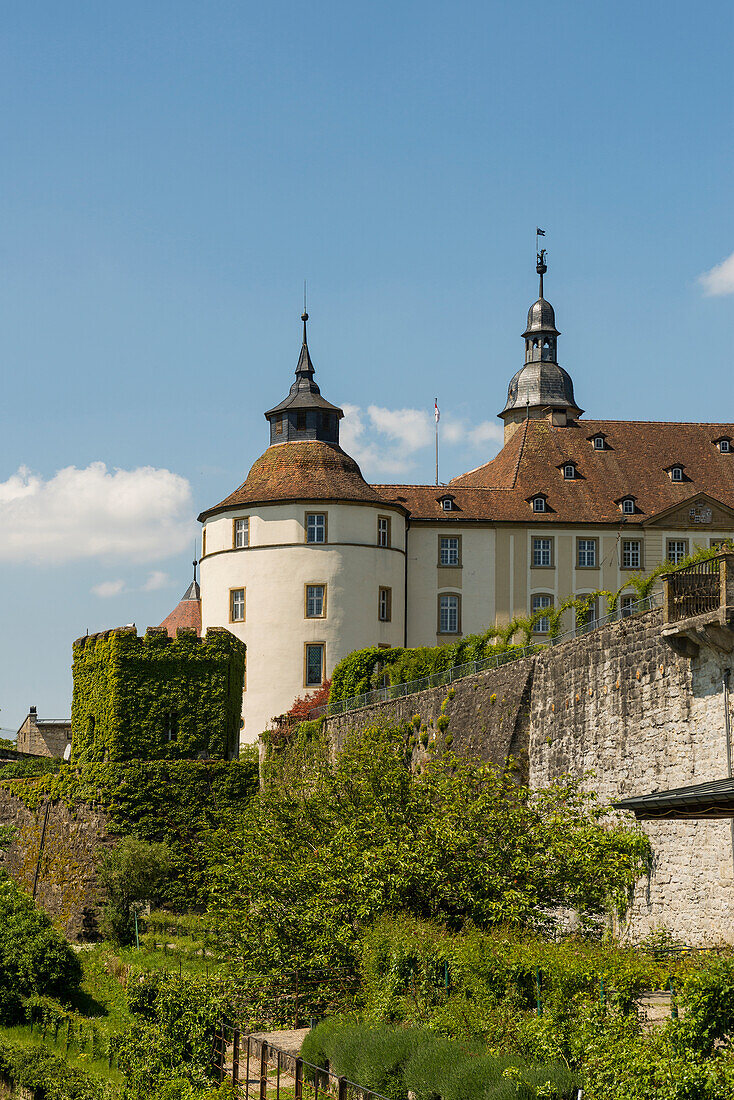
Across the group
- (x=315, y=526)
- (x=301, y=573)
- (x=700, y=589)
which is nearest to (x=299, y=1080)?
(x=700, y=589)

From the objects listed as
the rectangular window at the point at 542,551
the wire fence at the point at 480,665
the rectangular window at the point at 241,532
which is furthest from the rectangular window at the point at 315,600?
the rectangular window at the point at 542,551

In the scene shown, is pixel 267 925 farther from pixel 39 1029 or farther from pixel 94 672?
pixel 94 672

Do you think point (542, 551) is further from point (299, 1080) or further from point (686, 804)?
point (686, 804)

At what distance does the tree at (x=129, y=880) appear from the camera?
37.9 m

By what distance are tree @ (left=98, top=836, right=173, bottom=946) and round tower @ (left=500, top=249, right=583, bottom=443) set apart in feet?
135

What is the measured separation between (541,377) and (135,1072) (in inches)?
2441

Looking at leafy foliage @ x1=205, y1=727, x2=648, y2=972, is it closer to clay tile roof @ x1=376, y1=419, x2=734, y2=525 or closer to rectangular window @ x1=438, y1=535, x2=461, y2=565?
rectangular window @ x1=438, y1=535, x2=461, y2=565

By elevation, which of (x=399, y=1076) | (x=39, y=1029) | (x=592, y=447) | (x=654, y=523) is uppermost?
(x=592, y=447)

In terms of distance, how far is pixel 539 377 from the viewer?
75.4 meters

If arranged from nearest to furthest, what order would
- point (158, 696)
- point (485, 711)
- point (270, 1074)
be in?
point (270, 1074) → point (485, 711) → point (158, 696)

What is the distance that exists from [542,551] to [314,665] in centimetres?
1059

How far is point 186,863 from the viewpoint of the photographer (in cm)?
3988

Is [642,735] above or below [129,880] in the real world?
above

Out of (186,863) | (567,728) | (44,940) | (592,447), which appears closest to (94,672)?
(186,863)
